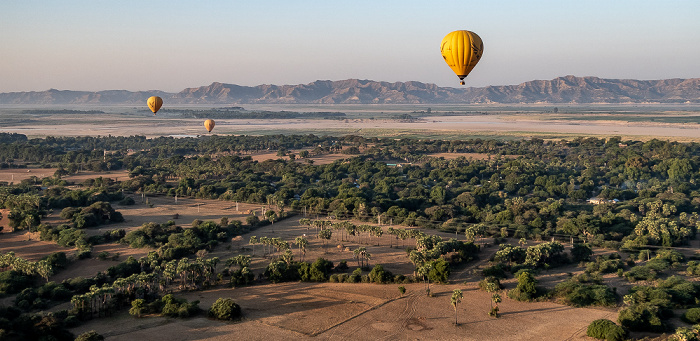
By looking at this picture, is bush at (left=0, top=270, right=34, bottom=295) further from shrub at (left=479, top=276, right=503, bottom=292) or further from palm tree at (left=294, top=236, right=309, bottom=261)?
shrub at (left=479, top=276, right=503, bottom=292)

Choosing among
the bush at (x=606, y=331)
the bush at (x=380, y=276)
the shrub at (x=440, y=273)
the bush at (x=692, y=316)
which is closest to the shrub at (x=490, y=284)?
the shrub at (x=440, y=273)

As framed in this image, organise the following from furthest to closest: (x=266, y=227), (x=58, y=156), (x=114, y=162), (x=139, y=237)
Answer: (x=58, y=156) < (x=114, y=162) < (x=266, y=227) < (x=139, y=237)

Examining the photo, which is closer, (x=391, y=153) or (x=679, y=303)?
(x=679, y=303)

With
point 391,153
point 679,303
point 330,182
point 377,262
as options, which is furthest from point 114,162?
point 679,303

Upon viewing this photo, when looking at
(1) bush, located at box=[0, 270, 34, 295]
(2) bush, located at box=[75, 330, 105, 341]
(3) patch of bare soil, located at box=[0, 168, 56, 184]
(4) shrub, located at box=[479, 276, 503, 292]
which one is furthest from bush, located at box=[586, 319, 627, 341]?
(3) patch of bare soil, located at box=[0, 168, 56, 184]

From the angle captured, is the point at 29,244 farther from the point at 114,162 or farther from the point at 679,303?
the point at 114,162

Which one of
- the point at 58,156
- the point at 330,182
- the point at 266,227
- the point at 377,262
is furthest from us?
the point at 58,156

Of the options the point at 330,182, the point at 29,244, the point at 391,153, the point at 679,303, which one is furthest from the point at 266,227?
the point at 391,153
